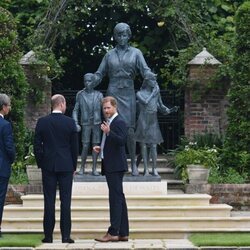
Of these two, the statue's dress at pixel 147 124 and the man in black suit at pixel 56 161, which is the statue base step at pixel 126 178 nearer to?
the statue's dress at pixel 147 124

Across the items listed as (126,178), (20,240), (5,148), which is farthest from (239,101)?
(20,240)

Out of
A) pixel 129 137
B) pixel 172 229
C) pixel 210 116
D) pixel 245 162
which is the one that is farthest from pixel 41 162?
pixel 210 116

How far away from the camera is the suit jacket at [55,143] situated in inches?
359

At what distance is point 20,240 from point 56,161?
106 centimetres

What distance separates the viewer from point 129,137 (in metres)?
12.3

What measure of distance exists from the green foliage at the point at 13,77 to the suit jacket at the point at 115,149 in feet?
15.4

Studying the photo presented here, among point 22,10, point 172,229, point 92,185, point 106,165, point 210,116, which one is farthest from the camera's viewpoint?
point 22,10

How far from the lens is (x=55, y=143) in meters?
9.17

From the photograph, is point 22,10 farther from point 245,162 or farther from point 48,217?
point 48,217

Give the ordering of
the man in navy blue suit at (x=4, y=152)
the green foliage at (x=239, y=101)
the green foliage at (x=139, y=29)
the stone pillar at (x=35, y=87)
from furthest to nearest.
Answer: the green foliage at (x=139, y=29), the stone pillar at (x=35, y=87), the green foliage at (x=239, y=101), the man in navy blue suit at (x=4, y=152)

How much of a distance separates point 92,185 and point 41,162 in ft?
9.37

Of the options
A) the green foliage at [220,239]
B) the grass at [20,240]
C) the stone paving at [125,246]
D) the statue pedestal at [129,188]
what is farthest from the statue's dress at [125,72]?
the stone paving at [125,246]

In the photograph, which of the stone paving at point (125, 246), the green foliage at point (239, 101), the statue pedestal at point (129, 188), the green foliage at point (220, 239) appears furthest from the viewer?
the green foliage at point (239, 101)

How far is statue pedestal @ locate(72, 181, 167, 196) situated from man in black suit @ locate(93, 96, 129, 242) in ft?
8.56
